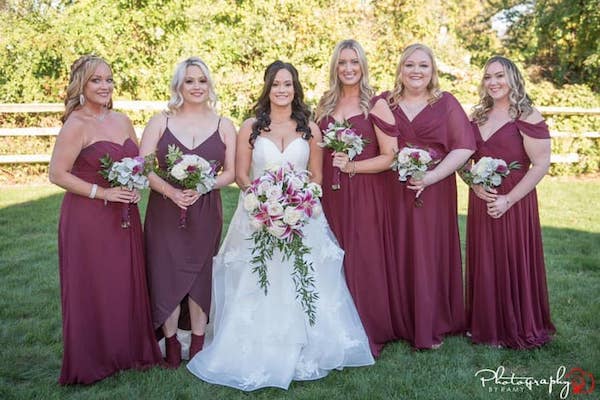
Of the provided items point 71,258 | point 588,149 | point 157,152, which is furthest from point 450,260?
point 588,149

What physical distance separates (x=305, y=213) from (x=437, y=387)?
5.58 ft

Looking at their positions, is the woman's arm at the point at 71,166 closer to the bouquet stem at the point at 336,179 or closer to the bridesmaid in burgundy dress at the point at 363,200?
the bouquet stem at the point at 336,179

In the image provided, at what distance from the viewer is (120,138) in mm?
4832

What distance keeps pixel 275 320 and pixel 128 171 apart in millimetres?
1654

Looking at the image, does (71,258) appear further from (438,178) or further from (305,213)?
(438,178)

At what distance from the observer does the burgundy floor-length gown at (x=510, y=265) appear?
5.33 metres

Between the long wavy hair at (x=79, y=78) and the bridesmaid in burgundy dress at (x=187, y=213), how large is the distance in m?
0.59

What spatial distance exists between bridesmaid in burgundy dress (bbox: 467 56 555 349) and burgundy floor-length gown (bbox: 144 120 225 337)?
95.6 inches

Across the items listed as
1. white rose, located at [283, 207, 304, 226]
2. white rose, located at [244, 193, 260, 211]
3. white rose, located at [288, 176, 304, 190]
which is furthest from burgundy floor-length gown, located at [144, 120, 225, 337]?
white rose, located at [283, 207, 304, 226]

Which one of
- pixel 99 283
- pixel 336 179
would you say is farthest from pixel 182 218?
pixel 336 179

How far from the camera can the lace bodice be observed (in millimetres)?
5090

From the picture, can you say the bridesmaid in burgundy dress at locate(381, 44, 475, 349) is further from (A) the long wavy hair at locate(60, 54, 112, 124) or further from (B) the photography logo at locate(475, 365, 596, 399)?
(A) the long wavy hair at locate(60, 54, 112, 124)

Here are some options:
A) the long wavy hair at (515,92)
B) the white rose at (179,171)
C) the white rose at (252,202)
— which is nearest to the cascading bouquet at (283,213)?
the white rose at (252,202)

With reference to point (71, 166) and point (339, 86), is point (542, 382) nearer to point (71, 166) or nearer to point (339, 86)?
point (339, 86)
